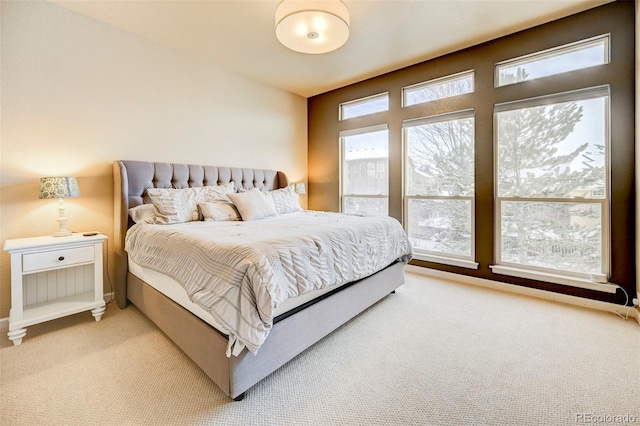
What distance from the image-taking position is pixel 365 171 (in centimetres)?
454

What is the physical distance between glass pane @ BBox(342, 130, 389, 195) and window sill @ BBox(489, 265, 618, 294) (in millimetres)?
1817

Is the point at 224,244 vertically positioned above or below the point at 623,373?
above

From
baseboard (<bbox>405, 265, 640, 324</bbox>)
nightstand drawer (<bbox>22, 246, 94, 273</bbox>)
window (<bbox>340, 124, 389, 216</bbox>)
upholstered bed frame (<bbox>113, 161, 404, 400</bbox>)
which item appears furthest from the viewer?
window (<bbox>340, 124, 389, 216</bbox>)

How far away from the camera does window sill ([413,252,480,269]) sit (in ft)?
11.1

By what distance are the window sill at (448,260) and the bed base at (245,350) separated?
1540 millimetres

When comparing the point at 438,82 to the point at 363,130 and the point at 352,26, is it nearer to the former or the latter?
the point at 363,130

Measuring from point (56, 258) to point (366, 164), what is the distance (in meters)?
3.86

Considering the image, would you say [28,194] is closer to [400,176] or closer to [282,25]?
[282,25]

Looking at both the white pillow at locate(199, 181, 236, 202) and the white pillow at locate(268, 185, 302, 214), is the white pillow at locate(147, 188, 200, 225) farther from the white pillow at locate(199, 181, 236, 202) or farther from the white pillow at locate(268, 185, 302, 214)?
the white pillow at locate(268, 185, 302, 214)

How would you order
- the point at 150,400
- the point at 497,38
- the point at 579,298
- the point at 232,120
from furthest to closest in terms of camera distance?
the point at 232,120 → the point at 497,38 → the point at 579,298 → the point at 150,400

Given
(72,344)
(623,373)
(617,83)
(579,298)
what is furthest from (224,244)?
(617,83)

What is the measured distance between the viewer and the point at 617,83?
2.53m

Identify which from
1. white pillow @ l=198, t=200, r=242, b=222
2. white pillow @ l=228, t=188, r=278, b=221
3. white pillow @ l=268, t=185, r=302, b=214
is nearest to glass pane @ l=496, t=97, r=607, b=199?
white pillow @ l=268, t=185, r=302, b=214

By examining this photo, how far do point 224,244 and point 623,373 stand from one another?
2577 mm
